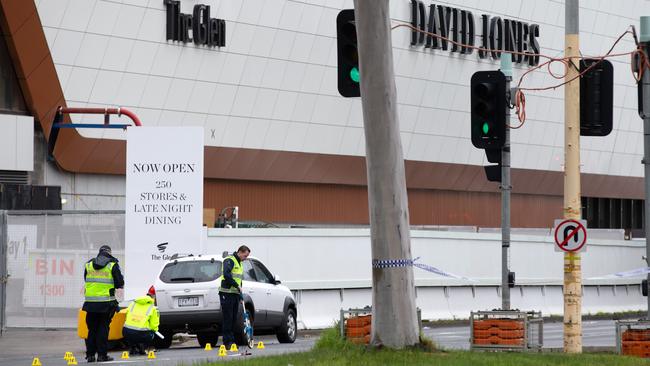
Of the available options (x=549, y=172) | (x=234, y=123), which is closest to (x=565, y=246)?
(x=234, y=123)

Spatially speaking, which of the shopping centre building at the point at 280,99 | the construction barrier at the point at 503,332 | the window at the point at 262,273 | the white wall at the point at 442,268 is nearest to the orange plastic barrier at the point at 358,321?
the construction barrier at the point at 503,332

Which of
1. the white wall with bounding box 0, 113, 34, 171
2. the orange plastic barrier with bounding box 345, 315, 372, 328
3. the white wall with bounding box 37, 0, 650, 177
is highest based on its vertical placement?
the white wall with bounding box 37, 0, 650, 177

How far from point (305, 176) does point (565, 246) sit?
32.8 meters

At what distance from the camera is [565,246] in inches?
763

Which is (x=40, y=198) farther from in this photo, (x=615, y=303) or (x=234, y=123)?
(x=615, y=303)

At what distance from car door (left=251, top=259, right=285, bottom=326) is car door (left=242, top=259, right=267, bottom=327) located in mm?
122

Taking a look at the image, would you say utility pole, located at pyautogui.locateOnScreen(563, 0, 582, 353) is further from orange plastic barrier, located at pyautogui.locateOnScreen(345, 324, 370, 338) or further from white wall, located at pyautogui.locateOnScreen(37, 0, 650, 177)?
white wall, located at pyautogui.locateOnScreen(37, 0, 650, 177)

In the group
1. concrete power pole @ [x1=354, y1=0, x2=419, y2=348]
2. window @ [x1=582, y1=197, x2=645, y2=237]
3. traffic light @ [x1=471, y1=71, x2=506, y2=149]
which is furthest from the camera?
window @ [x1=582, y1=197, x2=645, y2=237]

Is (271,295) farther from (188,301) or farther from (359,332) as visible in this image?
(359,332)

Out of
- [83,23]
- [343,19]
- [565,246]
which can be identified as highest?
[83,23]

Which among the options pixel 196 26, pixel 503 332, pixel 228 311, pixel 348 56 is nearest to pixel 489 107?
pixel 503 332

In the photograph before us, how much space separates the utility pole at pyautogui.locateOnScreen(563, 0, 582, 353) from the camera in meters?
19.4

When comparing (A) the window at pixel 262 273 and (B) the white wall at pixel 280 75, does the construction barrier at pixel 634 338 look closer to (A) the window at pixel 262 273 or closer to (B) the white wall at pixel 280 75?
(A) the window at pixel 262 273

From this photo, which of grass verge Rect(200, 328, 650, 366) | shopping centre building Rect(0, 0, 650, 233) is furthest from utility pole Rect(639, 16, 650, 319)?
shopping centre building Rect(0, 0, 650, 233)
